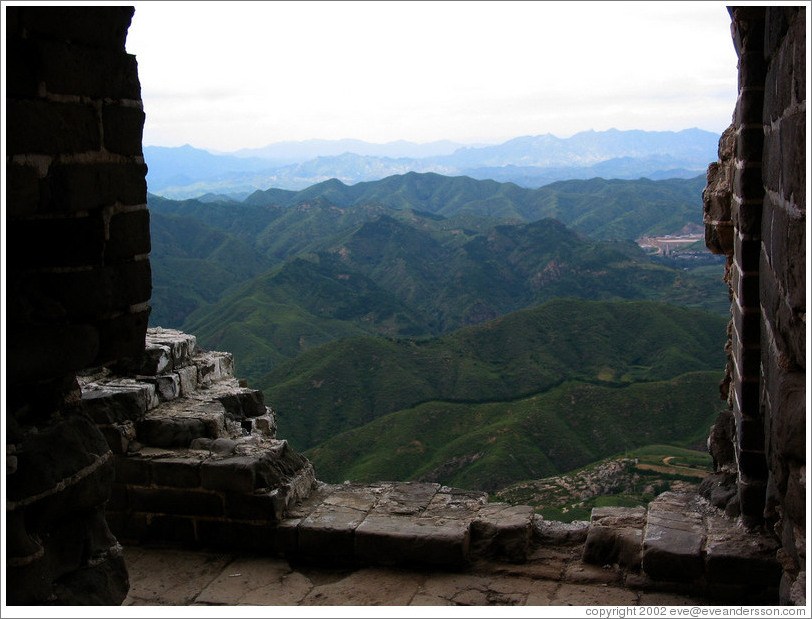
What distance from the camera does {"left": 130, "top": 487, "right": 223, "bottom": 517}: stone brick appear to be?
487 centimetres

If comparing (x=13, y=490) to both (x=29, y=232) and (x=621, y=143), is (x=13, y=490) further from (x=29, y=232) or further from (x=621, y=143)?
(x=621, y=143)

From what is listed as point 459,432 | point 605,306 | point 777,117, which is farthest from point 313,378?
point 777,117

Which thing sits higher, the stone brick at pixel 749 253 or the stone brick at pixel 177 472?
the stone brick at pixel 749 253

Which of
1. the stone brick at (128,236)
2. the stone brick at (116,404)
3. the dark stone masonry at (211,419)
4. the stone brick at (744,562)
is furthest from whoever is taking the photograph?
the stone brick at (116,404)

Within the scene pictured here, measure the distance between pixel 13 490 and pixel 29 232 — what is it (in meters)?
0.93

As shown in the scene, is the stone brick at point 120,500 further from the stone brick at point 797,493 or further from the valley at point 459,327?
the valley at point 459,327

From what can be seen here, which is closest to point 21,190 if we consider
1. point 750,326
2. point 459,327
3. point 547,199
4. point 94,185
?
point 94,185

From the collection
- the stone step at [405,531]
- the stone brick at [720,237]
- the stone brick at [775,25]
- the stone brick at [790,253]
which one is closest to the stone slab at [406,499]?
the stone step at [405,531]

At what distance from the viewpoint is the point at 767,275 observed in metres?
3.76

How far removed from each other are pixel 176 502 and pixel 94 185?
2256mm

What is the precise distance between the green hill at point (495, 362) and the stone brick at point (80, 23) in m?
18.9

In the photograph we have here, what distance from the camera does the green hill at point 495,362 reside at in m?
24.5

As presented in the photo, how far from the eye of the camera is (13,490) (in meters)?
2.92

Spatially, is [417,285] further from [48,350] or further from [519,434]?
[48,350]
